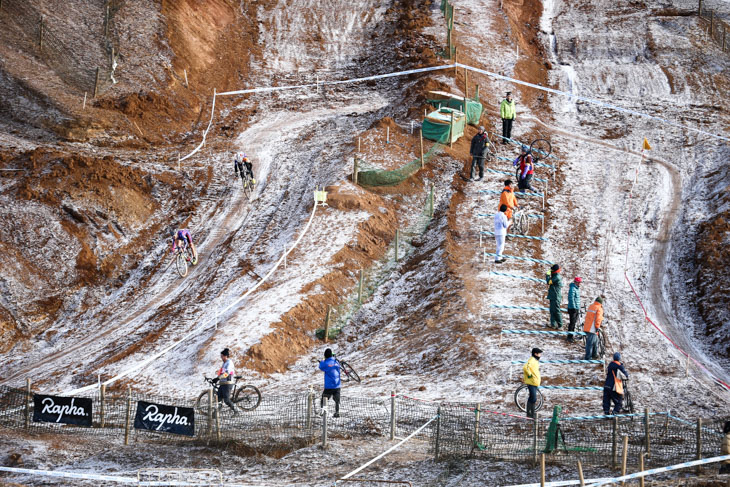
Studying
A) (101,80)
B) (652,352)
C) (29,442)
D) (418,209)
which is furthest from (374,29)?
(29,442)

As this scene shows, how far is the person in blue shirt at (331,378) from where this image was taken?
1775cm

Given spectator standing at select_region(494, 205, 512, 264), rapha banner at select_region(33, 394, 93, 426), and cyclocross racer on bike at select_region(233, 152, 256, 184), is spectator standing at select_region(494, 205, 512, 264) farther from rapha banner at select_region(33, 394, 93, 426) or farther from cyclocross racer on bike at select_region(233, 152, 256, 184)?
rapha banner at select_region(33, 394, 93, 426)

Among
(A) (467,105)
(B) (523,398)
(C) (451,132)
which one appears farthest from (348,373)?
(A) (467,105)

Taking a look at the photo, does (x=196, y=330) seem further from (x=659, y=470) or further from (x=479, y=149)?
(x=659, y=470)

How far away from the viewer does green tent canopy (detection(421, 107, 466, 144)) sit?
104 ft

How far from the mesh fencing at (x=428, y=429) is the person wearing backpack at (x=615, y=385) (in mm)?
341

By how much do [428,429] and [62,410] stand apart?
780cm

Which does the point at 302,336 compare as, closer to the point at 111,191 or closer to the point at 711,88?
the point at 111,191

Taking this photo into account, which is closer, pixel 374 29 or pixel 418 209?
pixel 418 209

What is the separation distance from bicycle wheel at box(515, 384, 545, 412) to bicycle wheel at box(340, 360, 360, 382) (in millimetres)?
4026

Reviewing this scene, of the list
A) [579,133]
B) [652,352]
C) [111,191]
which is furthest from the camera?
[579,133]

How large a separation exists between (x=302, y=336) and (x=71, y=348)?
6.97 m

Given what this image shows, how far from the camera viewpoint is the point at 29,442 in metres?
18.1

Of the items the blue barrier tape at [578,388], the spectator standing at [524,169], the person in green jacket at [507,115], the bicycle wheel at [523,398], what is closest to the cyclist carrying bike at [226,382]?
the bicycle wheel at [523,398]
